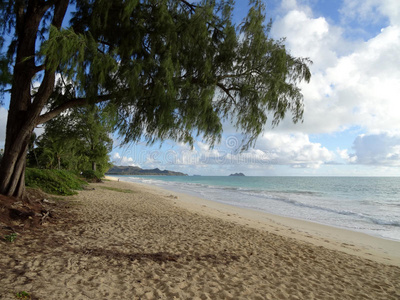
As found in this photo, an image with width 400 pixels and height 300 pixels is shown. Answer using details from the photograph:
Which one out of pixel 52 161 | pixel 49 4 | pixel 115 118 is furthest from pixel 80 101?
pixel 52 161

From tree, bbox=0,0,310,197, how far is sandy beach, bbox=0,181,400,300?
97.6 inches

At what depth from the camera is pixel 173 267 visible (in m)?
4.47

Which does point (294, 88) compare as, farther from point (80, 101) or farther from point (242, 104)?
point (80, 101)

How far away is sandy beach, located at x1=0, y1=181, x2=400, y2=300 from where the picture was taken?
3549 mm

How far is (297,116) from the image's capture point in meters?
6.77

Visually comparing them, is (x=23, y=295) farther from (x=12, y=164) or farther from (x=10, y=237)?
(x=12, y=164)

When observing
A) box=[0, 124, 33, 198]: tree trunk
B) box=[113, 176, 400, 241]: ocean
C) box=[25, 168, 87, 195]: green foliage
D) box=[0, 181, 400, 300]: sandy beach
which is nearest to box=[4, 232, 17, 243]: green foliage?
box=[0, 181, 400, 300]: sandy beach

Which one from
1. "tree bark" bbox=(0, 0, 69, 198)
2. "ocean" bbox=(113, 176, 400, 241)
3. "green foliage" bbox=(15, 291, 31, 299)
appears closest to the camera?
"green foliage" bbox=(15, 291, 31, 299)

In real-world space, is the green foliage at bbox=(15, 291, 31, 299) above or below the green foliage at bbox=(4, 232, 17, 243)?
below

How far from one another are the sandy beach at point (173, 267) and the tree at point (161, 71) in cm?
248

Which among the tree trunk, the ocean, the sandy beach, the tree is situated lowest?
the ocean

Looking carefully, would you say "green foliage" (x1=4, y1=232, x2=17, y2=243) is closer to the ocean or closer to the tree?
the tree

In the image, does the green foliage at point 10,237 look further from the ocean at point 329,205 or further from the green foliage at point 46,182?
the ocean at point 329,205

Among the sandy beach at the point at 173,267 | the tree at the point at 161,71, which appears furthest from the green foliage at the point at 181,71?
the sandy beach at the point at 173,267
